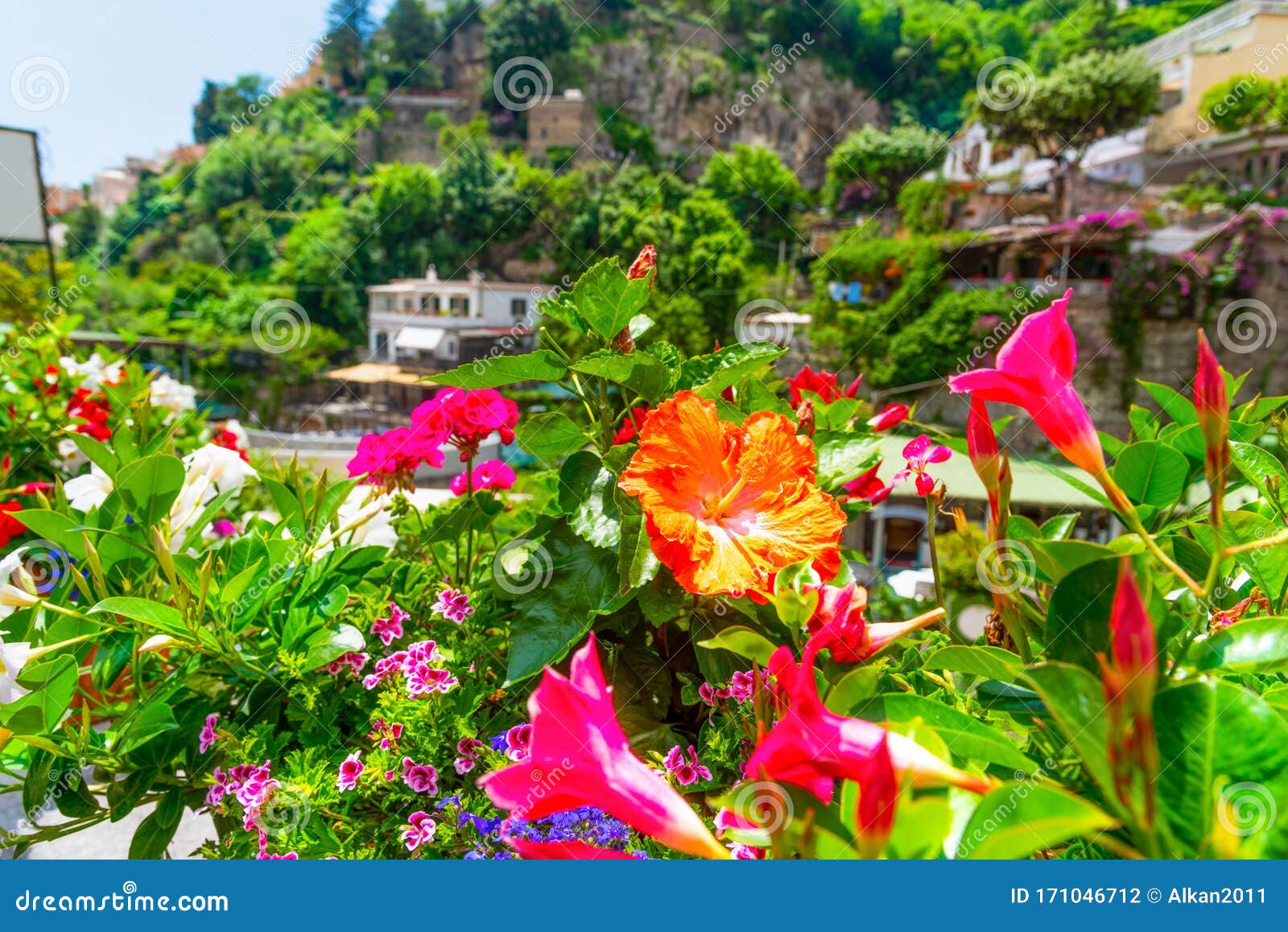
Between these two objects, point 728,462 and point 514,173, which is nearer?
point 728,462

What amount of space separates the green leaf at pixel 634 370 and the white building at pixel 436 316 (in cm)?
2382

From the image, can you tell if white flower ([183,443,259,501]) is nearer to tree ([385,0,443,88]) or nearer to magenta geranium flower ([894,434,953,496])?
magenta geranium flower ([894,434,953,496])

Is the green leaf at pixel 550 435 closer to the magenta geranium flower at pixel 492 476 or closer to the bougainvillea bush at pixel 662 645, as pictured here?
the bougainvillea bush at pixel 662 645

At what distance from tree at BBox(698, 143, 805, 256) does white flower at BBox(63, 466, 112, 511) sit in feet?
84.0

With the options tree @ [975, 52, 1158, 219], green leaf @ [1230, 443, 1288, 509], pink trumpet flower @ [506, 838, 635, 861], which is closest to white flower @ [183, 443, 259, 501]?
pink trumpet flower @ [506, 838, 635, 861]

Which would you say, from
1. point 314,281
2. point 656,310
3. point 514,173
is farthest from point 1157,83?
point 314,281

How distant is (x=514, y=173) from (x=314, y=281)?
8194mm

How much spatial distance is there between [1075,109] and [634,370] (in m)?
21.8

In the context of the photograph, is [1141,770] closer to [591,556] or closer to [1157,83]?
[591,556]

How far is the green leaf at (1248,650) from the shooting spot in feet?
1.13

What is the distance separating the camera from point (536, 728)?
0.30 meters

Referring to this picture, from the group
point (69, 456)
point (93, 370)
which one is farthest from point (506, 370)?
point (93, 370)

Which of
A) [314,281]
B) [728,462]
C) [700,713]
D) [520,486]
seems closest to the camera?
[728,462]

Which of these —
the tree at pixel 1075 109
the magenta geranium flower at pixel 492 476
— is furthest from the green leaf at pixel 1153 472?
the tree at pixel 1075 109
